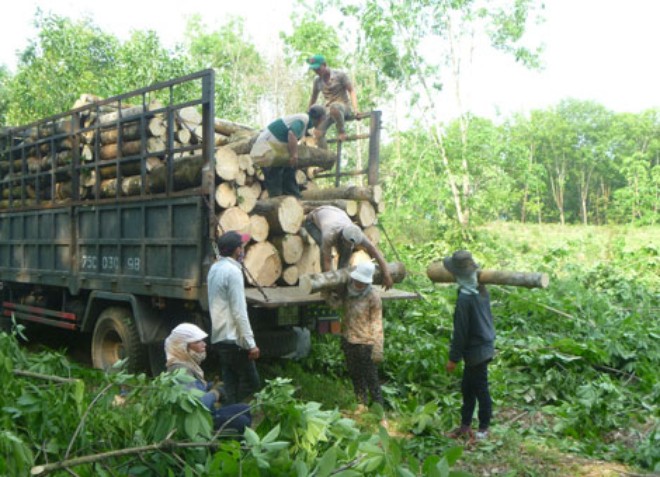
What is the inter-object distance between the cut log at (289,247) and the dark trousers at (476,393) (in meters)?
2.02

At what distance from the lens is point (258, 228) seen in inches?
241

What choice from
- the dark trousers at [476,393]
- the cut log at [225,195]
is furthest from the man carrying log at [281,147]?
the dark trousers at [476,393]

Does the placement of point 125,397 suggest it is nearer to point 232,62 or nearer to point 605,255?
point 605,255

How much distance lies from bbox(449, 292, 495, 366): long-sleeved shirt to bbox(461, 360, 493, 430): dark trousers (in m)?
0.07

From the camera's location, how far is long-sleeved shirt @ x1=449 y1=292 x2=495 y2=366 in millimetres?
5039

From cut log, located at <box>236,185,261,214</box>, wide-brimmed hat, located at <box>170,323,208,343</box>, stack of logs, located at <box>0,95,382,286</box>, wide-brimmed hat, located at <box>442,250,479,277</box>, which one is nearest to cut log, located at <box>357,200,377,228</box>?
stack of logs, located at <box>0,95,382,286</box>

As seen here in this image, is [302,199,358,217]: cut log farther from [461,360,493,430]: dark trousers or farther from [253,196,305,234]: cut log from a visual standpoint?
[461,360,493,430]: dark trousers

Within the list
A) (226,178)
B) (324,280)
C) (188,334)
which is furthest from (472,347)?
(226,178)

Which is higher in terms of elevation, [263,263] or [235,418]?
[263,263]

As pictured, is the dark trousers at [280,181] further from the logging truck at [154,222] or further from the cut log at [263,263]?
the cut log at [263,263]

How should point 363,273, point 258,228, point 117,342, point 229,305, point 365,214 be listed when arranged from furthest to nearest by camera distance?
point 365,214, point 117,342, point 258,228, point 363,273, point 229,305

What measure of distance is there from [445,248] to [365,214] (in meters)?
8.56

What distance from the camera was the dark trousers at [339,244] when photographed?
6.00 meters

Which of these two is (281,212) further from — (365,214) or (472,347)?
(472,347)
